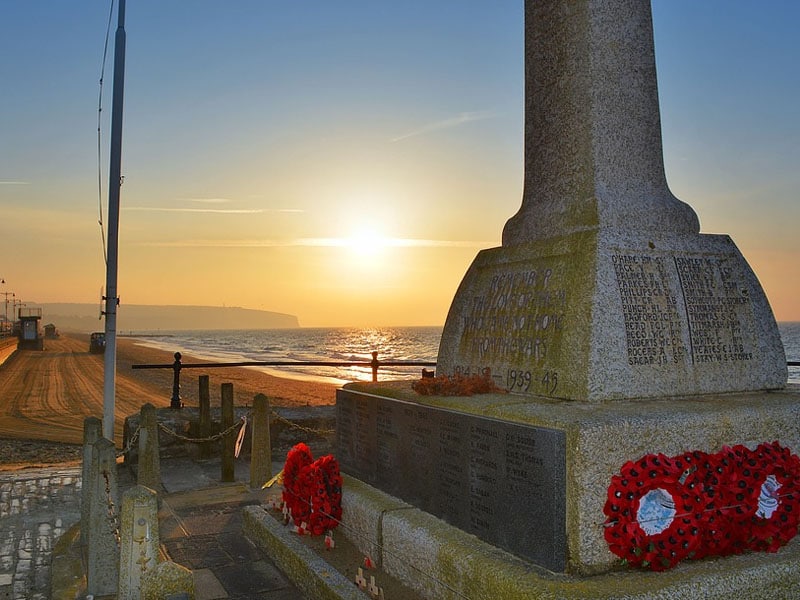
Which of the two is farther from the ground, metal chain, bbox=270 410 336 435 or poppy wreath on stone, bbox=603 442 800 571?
poppy wreath on stone, bbox=603 442 800 571

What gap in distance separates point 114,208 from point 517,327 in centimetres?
654

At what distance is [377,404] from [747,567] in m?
3.19

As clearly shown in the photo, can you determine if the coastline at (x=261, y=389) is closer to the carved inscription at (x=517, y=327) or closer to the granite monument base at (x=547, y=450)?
the carved inscription at (x=517, y=327)

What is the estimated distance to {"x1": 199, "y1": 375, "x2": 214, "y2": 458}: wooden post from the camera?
35.9 ft

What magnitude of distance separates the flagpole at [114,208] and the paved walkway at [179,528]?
3.96ft

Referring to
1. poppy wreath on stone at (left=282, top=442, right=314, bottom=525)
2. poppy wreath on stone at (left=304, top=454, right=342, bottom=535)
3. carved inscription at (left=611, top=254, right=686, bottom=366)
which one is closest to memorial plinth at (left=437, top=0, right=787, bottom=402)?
carved inscription at (left=611, top=254, right=686, bottom=366)

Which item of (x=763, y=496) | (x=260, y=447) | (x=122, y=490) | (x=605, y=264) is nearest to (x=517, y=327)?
(x=605, y=264)

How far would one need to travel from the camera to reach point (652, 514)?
3.94 m

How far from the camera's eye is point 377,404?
6.18 metres

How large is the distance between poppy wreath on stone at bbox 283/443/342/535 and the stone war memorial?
0.18m

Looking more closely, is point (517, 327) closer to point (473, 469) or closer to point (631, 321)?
point (631, 321)

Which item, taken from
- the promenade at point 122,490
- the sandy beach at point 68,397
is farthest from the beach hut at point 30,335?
the promenade at point 122,490

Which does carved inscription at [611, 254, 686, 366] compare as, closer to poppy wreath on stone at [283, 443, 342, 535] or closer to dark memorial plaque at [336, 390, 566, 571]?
dark memorial plaque at [336, 390, 566, 571]

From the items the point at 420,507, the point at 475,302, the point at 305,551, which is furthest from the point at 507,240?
the point at 305,551
